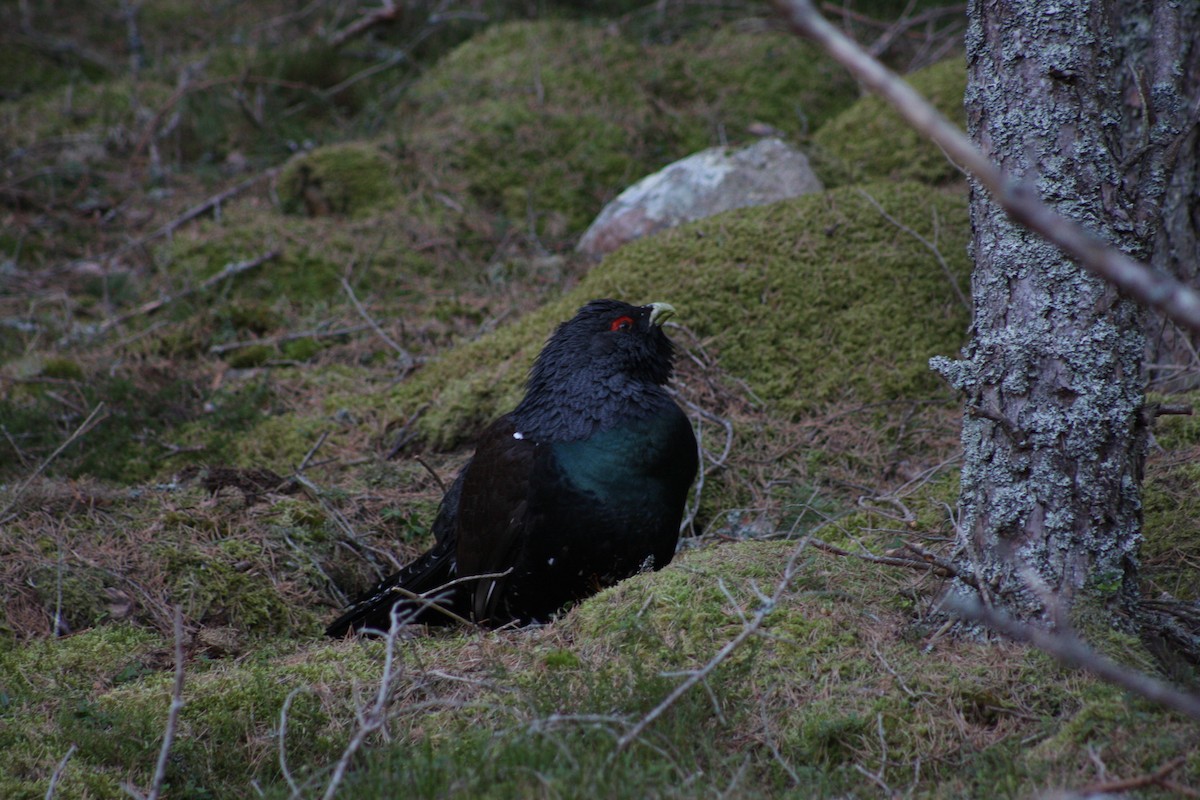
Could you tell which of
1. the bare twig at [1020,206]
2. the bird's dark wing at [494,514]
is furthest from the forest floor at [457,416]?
the bare twig at [1020,206]

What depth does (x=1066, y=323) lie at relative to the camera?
9.51 feet

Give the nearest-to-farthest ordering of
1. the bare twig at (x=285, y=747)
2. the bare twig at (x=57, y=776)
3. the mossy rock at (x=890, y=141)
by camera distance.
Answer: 1. the bare twig at (x=285, y=747)
2. the bare twig at (x=57, y=776)
3. the mossy rock at (x=890, y=141)

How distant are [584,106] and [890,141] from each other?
2505mm

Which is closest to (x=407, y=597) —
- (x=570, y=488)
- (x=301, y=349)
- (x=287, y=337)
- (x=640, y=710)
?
(x=570, y=488)

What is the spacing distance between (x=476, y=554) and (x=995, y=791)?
2348 mm

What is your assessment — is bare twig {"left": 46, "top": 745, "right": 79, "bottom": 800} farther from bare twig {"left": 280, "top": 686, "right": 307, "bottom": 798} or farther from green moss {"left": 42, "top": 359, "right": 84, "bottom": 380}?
green moss {"left": 42, "top": 359, "right": 84, "bottom": 380}

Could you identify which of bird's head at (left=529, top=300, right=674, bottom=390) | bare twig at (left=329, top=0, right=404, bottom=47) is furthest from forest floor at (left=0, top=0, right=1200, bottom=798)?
bird's head at (left=529, top=300, right=674, bottom=390)

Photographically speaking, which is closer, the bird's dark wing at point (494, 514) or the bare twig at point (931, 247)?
the bird's dark wing at point (494, 514)

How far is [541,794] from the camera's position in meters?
2.30

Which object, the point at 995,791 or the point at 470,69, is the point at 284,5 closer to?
the point at 470,69

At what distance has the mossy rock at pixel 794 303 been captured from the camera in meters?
5.40

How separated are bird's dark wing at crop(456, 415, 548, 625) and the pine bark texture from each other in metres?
1.82

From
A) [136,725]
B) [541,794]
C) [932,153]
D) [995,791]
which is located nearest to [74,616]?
[136,725]

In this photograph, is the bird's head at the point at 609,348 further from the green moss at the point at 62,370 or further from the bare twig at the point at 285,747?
the green moss at the point at 62,370
